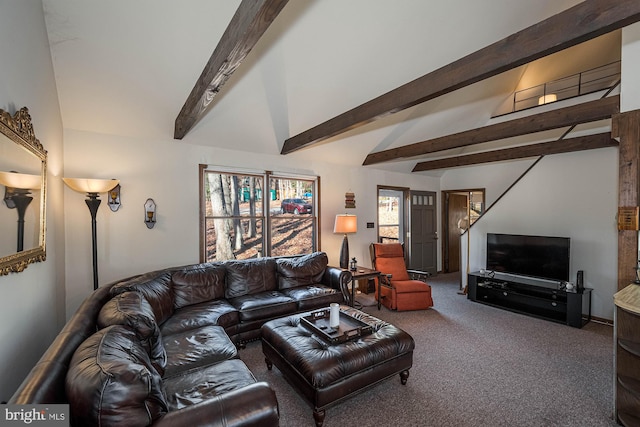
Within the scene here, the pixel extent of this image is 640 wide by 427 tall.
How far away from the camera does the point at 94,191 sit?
2.79 meters

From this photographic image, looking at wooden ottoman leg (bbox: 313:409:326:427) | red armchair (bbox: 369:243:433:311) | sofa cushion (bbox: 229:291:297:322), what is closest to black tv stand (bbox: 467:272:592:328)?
red armchair (bbox: 369:243:433:311)

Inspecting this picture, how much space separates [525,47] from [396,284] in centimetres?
339

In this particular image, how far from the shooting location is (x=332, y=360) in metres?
1.97

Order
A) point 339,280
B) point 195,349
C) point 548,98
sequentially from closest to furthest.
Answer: point 195,349
point 339,280
point 548,98

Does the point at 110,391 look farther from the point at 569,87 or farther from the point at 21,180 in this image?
the point at 569,87

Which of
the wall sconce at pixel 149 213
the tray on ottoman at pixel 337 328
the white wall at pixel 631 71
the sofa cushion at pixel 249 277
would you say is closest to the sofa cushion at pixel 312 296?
the sofa cushion at pixel 249 277

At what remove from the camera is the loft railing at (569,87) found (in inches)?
172

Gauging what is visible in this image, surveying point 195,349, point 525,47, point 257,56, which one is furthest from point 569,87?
point 195,349

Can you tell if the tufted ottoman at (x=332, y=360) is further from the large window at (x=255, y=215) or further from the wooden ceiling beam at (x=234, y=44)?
the wooden ceiling beam at (x=234, y=44)

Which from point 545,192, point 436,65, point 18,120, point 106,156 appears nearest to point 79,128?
point 106,156

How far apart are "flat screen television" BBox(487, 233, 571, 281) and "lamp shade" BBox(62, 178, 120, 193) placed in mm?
5695

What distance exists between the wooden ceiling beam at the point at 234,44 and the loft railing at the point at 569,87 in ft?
17.7

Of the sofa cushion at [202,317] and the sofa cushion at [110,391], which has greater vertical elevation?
the sofa cushion at [110,391]

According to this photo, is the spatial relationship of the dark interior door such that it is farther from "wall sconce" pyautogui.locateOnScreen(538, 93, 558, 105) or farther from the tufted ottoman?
the tufted ottoman
